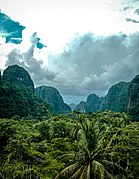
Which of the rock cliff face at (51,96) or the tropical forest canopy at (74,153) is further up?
the rock cliff face at (51,96)

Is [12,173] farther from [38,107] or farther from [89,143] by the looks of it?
[38,107]

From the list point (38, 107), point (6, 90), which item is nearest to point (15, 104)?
point (6, 90)

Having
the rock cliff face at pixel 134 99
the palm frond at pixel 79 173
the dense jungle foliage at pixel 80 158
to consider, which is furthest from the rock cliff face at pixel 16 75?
the palm frond at pixel 79 173

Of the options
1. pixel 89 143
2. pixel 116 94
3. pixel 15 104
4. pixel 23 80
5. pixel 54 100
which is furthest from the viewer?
pixel 54 100

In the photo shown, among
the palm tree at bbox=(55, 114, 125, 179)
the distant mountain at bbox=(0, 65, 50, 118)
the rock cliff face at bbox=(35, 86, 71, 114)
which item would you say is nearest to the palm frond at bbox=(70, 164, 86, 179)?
the palm tree at bbox=(55, 114, 125, 179)

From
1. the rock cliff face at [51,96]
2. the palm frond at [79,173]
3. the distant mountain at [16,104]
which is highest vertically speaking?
the rock cliff face at [51,96]

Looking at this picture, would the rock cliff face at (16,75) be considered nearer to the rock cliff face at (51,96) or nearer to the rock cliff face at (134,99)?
the rock cliff face at (134,99)

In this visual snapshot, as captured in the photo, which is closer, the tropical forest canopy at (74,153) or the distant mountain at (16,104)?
the tropical forest canopy at (74,153)

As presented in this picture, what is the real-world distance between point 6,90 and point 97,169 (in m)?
78.9

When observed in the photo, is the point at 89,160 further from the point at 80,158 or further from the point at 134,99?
the point at 134,99

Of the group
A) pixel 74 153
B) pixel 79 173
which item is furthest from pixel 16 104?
pixel 79 173

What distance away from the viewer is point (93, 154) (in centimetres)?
1978

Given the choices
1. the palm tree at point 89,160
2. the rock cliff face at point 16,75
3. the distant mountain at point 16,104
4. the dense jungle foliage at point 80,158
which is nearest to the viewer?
the palm tree at point 89,160

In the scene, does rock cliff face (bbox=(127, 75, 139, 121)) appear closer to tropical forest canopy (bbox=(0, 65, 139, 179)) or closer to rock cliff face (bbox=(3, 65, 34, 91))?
tropical forest canopy (bbox=(0, 65, 139, 179))
